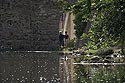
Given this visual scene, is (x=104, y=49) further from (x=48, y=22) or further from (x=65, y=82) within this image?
(x=48, y=22)

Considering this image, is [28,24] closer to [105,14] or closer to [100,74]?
[105,14]

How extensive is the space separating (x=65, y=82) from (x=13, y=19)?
1832 cm

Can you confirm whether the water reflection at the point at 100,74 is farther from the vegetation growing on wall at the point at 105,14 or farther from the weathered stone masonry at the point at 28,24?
the weathered stone masonry at the point at 28,24

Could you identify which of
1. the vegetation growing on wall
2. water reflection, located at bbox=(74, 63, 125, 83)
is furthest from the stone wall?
the vegetation growing on wall

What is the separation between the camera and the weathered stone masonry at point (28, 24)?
2811 centimetres

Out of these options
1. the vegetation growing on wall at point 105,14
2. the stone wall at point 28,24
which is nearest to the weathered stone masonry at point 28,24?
the stone wall at point 28,24

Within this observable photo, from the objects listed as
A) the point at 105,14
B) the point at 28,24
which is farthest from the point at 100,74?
the point at 28,24

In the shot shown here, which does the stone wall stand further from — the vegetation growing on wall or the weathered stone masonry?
the vegetation growing on wall

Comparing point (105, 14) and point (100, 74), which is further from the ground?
point (105, 14)

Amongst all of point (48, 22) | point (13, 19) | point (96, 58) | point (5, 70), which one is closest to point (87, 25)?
point (48, 22)

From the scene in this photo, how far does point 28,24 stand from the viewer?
28.4m

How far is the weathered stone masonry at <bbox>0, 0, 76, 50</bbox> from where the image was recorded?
1107 inches

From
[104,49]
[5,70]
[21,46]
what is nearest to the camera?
[5,70]

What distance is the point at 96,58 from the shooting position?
1586cm
